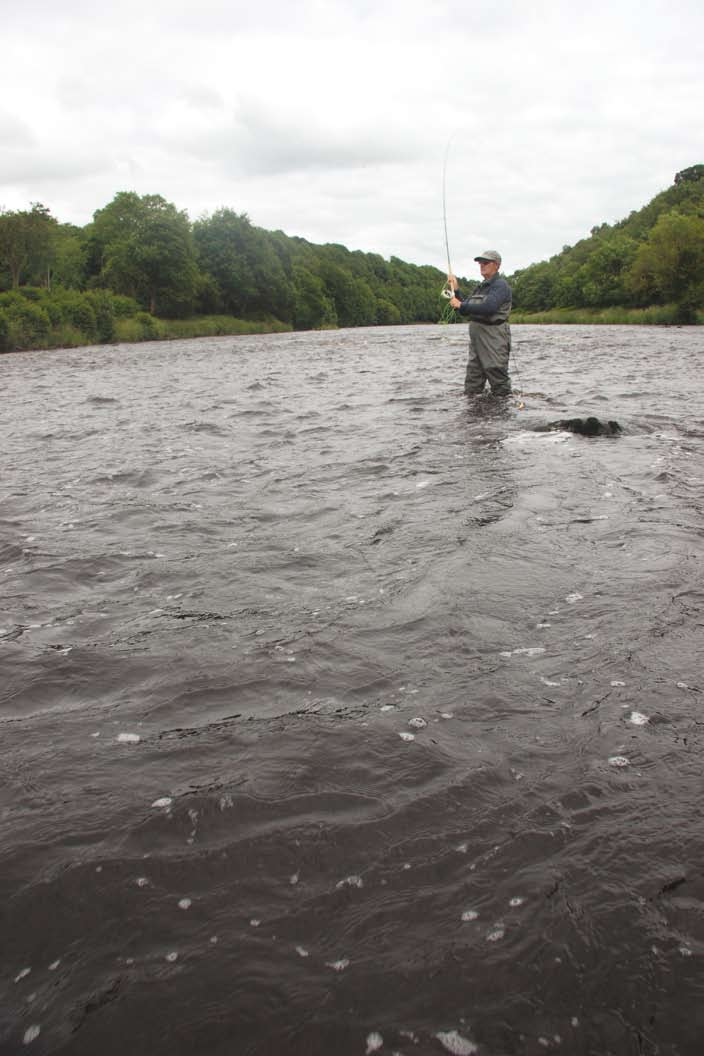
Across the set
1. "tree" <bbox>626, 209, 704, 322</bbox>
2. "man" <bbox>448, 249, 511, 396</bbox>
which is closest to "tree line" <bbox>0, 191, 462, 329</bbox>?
"tree" <bbox>626, 209, 704, 322</bbox>

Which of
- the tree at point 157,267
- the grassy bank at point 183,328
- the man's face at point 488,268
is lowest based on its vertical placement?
the grassy bank at point 183,328

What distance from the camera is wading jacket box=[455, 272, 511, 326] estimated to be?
12352 millimetres

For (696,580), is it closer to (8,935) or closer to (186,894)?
(186,894)

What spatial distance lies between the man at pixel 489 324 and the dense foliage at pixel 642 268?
5251cm

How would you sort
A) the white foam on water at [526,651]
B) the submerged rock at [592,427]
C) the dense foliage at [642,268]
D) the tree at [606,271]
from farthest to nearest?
the tree at [606,271] < the dense foliage at [642,268] < the submerged rock at [592,427] < the white foam on water at [526,651]

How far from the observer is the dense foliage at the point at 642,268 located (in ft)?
234

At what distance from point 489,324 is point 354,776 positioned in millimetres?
11192

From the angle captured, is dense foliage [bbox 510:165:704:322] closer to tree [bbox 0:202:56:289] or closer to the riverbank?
the riverbank

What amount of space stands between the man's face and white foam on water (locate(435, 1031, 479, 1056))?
1217 centimetres

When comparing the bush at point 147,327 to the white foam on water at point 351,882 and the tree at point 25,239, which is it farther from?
the white foam on water at point 351,882

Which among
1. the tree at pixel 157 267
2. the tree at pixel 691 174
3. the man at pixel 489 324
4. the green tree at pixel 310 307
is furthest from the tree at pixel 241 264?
the tree at pixel 691 174

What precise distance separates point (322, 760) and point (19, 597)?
295 cm

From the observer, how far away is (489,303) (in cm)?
1234

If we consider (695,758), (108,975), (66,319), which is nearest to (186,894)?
(108,975)
